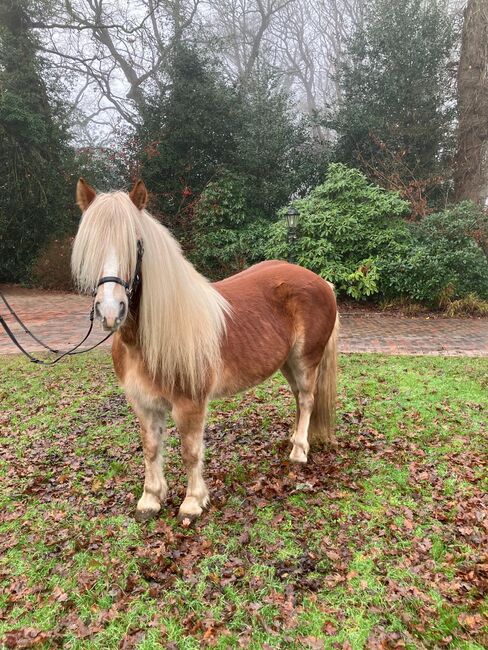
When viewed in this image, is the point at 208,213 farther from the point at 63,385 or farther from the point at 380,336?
the point at 63,385

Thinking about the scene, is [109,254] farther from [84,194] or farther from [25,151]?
[25,151]

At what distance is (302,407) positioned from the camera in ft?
12.5

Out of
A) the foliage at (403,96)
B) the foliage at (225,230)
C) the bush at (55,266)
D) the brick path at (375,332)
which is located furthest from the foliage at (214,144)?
the brick path at (375,332)

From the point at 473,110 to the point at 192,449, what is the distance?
1475 cm

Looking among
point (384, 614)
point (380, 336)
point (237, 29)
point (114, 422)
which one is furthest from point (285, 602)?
point (237, 29)

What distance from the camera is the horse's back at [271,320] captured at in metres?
3.18

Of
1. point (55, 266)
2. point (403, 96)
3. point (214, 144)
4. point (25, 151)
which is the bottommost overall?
point (55, 266)

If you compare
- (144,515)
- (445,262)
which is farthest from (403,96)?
(144,515)

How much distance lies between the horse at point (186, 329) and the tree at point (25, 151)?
1428cm

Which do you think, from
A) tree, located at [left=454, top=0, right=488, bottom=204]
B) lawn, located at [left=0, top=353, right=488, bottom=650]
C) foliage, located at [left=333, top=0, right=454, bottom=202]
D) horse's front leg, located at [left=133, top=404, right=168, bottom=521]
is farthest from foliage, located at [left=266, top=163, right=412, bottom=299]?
horse's front leg, located at [left=133, top=404, right=168, bottom=521]

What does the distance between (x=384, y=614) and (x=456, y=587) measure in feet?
1.58

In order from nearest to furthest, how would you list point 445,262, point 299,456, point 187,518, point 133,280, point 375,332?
1. point 133,280
2. point 187,518
3. point 299,456
4. point 375,332
5. point 445,262

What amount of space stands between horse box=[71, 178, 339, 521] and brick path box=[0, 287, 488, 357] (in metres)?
4.30

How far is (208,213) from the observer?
553 inches
